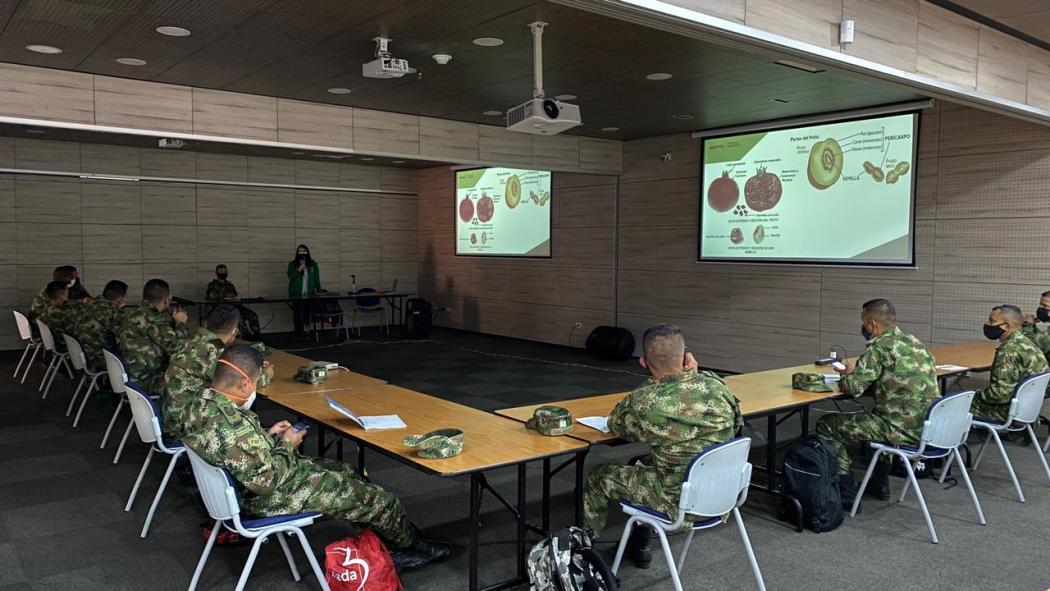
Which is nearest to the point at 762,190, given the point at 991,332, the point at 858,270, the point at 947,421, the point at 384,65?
the point at 858,270

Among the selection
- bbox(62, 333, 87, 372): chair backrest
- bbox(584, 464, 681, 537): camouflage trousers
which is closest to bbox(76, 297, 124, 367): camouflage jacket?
bbox(62, 333, 87, 372): chair backrest

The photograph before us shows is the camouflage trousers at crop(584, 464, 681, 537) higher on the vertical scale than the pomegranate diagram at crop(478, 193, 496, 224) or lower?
lower

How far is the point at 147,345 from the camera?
523 centimetres

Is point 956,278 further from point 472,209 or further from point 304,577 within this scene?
point 472,209

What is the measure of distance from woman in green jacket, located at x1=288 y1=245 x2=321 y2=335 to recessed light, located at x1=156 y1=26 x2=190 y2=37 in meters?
7.00

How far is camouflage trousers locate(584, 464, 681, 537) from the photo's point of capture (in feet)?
9.80

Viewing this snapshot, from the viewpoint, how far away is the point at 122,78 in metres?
6.23

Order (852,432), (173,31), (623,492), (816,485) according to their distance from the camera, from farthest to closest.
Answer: (173,31), (852,432), (816,485), (623,492)

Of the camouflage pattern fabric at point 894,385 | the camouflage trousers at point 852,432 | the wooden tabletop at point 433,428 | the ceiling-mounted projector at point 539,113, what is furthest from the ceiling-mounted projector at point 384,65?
the camouflage trousers at point 852,432

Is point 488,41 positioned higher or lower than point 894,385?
higher

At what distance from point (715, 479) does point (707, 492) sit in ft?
0.20

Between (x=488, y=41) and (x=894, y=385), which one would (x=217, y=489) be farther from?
(x=488, y=41)

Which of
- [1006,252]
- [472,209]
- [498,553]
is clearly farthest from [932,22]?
[472,209]

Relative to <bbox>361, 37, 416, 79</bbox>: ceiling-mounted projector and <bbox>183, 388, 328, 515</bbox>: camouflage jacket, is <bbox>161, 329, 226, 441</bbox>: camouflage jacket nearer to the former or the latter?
<bbox>183, 388, 328, 515</bbox>: camouflage jacket
